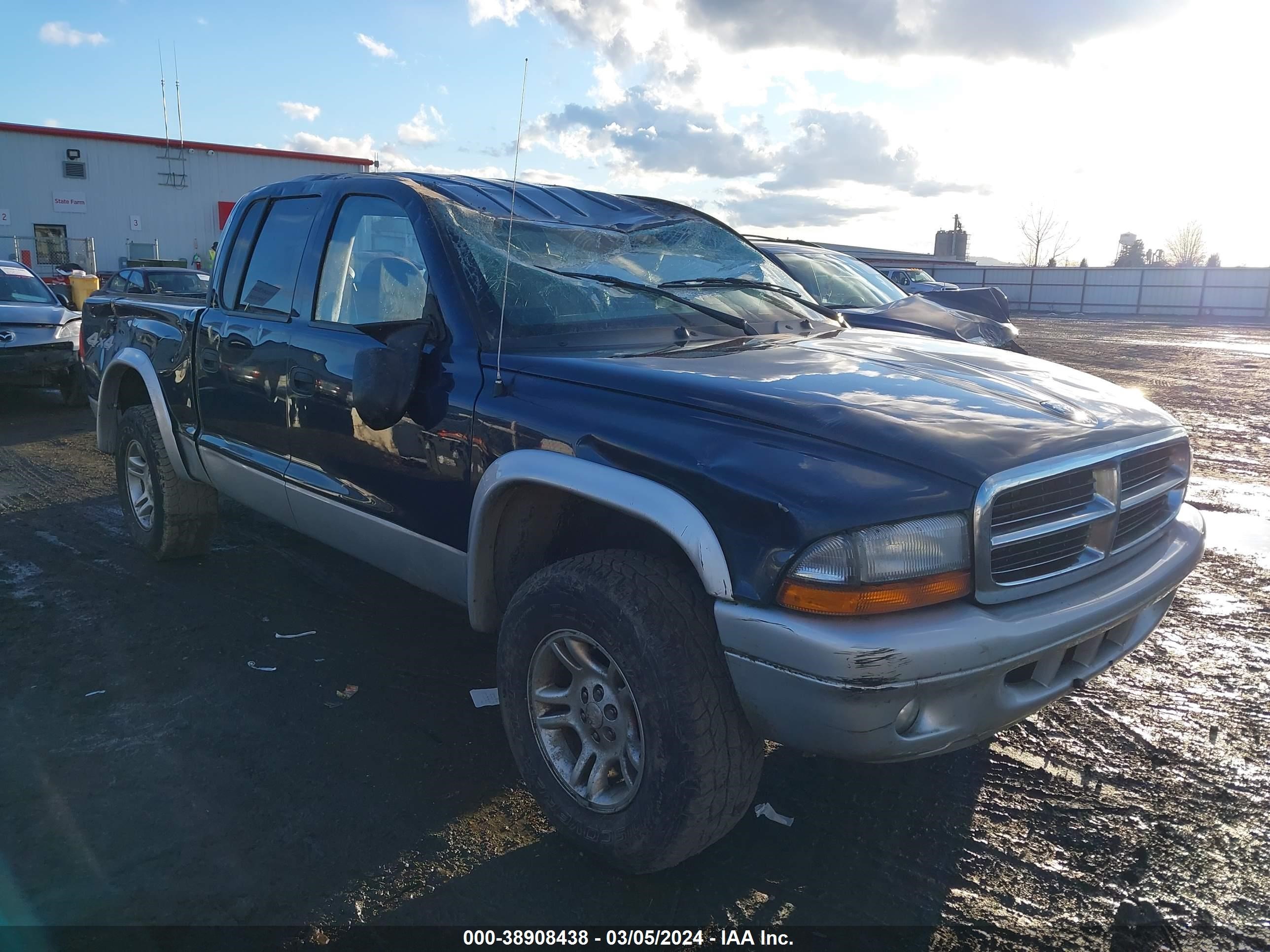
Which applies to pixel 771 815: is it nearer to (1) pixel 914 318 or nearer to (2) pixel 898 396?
(2) pixel 898 396

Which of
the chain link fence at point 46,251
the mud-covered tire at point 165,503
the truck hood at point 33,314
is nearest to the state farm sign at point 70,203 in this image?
the chain link fence at point 46,251

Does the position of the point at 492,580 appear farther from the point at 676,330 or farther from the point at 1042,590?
the point at 1042,590

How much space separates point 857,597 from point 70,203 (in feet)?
122

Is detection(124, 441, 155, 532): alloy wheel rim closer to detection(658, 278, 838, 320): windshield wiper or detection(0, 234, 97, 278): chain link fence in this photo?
detection(658, 278, 838, 320): windshield wiper

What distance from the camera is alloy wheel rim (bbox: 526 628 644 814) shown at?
8.09 feet

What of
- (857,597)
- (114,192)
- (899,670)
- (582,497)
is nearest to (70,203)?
(114,192)

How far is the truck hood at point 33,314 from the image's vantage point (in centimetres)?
984

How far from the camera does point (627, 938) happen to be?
7.65 ft

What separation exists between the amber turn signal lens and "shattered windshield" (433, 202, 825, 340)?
53.9 inches

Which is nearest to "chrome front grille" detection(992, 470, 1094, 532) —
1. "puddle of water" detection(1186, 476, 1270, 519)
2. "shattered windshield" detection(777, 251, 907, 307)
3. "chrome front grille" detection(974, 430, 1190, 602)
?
"chrome front grille" detection(974, 430, 1190, 602)

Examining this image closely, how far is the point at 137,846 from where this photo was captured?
8.79 feet

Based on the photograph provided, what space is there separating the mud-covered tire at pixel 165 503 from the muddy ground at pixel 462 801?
40cm

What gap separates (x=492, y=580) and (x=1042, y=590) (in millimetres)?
1645

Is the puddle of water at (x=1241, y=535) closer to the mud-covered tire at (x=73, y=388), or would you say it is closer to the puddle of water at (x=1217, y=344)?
the mud-covered tire at (x=73, y=388)
